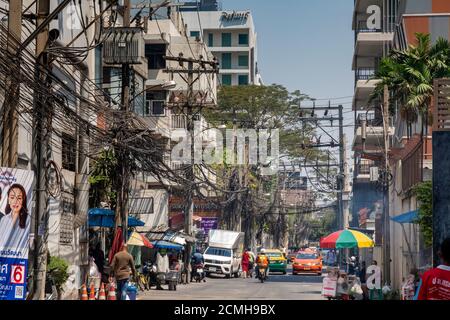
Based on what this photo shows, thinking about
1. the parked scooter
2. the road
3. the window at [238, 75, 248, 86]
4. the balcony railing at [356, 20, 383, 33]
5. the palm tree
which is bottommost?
the road

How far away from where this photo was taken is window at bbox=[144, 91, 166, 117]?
61.7 meters

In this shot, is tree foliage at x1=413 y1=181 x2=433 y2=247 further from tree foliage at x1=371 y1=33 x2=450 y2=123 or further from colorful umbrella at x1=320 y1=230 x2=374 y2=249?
tree foliage at x1=371 y1=33 x2=450 y2=123

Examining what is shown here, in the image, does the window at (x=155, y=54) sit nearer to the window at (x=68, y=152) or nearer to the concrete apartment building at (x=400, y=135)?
the concrete apartment building at (x=400, y=135)

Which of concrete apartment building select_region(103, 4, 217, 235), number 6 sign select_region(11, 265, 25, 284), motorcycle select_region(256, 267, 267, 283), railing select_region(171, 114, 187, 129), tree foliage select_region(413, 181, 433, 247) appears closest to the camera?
number 6 sign select_region(11, 265, 25, 284)

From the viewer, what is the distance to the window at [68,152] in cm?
3234

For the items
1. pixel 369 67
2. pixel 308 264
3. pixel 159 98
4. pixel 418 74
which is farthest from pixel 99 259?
pixel 369 67

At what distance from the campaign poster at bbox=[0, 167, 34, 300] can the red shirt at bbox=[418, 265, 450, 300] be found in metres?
7.28

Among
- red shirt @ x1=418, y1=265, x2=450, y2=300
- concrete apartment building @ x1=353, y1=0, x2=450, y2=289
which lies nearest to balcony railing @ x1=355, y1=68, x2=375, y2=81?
concrete apartment building @ x1=353, y1=0, x2=450, y2=289

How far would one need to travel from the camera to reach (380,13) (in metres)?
75.5

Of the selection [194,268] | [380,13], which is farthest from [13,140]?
[380,13]

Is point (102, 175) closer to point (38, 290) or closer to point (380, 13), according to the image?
point (38, 290)

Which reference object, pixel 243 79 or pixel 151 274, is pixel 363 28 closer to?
pixel 151 274
